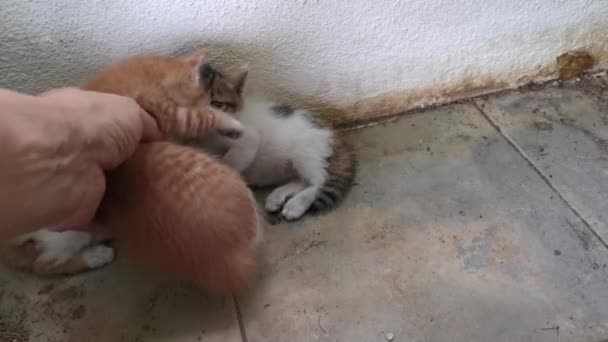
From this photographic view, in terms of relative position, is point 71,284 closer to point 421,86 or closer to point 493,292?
point 493,292

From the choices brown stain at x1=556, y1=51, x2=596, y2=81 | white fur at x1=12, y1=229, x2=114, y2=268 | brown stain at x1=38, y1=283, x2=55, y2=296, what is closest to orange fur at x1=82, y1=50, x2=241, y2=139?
white fur at x1=12, y1=229, x2=114, y2=268

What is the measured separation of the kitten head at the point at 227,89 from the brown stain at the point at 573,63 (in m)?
0.97

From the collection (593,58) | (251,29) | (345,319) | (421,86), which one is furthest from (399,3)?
(345,319)

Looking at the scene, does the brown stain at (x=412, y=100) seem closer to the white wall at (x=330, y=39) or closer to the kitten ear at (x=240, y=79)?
the white wall at (x=330, y=39)

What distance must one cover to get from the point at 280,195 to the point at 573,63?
0.99 meters

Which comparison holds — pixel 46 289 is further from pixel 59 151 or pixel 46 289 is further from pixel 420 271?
pixel 420 271

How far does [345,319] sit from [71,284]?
622 millimetres

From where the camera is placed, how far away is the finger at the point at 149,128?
1.13 meters

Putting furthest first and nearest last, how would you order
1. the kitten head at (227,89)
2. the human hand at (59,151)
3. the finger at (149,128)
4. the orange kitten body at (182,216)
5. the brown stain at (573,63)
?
the brown stain at (573,63) → the kitten head at (227,89) → the finger at (149,128) → the orange kitten body at (182,216) → the human hand at (59,151)

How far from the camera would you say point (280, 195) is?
1452 mm

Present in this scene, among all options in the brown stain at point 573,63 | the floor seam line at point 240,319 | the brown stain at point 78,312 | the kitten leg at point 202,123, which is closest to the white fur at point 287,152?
the kitten leg at point 202,123

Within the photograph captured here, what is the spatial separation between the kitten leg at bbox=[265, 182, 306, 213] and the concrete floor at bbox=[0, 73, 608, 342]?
60 millimetres

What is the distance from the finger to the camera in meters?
1.13

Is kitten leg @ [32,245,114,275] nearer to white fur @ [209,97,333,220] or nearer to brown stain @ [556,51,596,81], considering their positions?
white fur @ [209,97,333,220]
